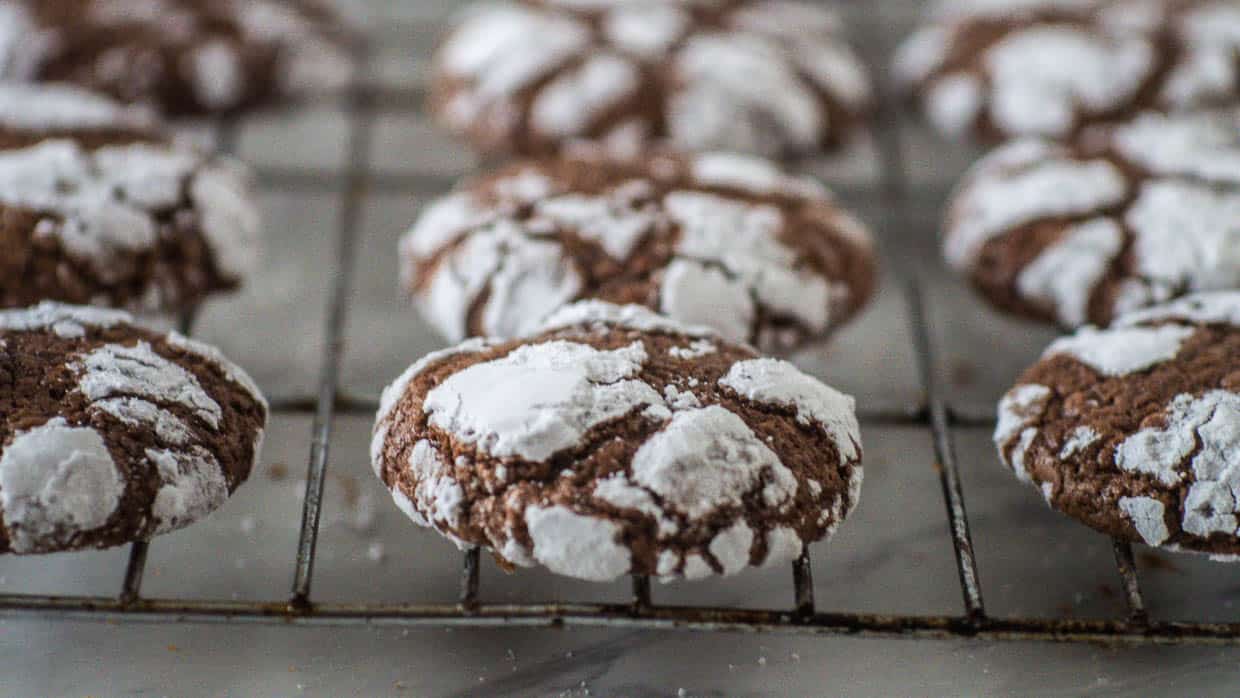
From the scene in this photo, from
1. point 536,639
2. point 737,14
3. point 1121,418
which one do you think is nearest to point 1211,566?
point 1121,418

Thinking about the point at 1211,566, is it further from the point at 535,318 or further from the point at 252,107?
the point at 252,107

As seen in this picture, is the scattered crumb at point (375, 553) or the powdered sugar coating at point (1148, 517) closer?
the powdered sugar coating at point (1148, 517)

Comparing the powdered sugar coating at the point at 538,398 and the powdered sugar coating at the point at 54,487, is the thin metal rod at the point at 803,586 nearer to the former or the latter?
the powdered sugar coating at the point at 538,398

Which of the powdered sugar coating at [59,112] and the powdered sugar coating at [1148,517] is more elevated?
the powdered sugar coating at [59,112]

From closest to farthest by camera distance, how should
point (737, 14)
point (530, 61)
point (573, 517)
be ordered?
point (573, 517) < point (530, 61) < point (737, 14)

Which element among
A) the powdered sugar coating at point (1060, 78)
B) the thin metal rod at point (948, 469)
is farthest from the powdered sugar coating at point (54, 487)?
the powdered sugar coating at point (1060, 78)

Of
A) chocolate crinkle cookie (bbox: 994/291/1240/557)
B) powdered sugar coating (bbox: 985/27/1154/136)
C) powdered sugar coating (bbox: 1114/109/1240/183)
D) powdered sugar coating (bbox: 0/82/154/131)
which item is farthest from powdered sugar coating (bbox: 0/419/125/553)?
powdered sugar coating (bbox: 985/27/1154/136)
